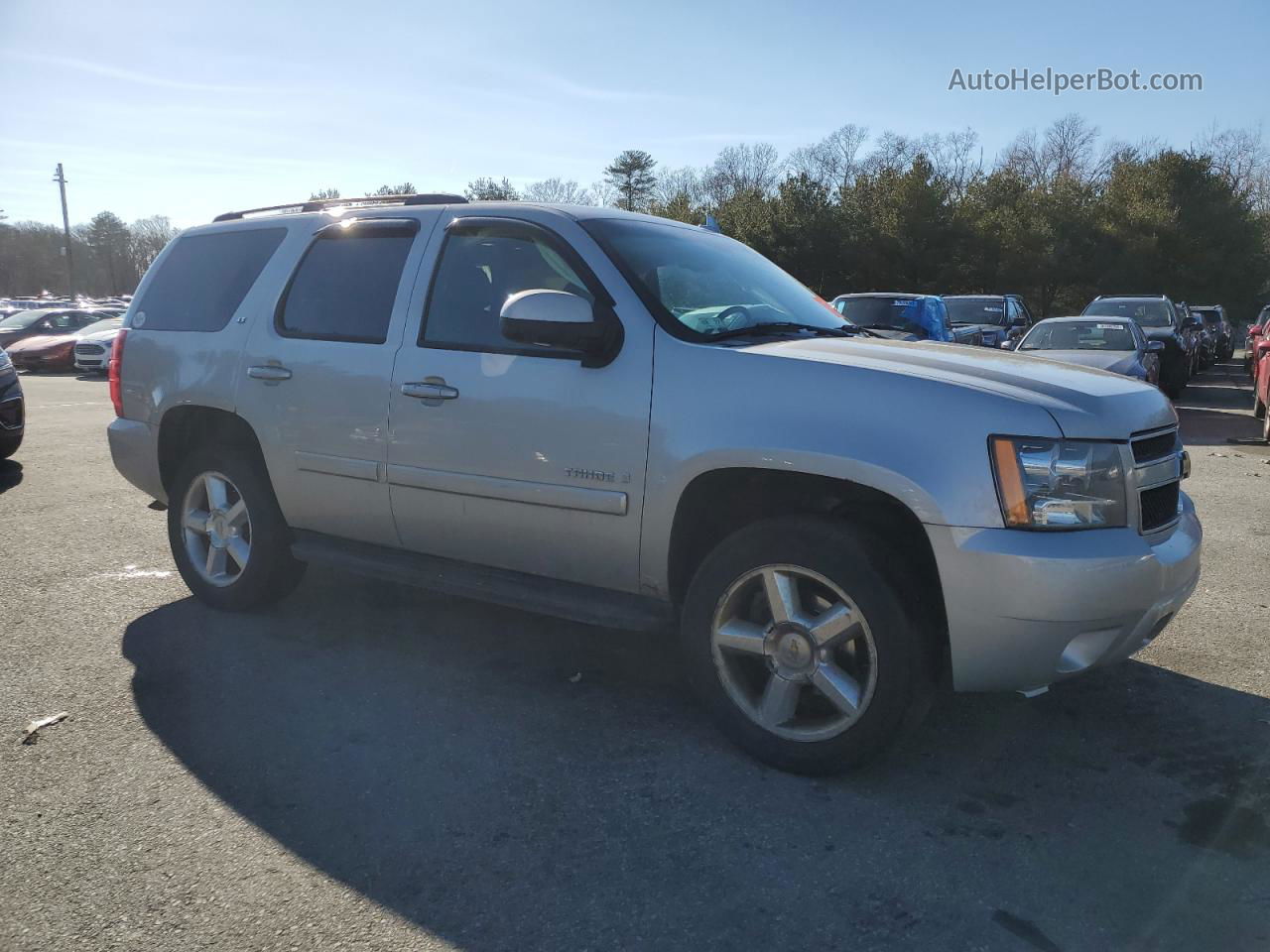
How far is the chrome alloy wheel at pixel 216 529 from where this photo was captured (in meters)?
4.98

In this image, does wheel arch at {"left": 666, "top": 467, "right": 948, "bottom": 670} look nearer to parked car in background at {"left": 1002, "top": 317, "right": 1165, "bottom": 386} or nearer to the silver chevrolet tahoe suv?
the silver chevrolet tahoe suv

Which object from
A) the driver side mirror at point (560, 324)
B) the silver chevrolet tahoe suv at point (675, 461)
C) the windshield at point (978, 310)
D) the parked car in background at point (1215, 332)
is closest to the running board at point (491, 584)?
the silver chevrolet tahoe suv at point (675, 461)

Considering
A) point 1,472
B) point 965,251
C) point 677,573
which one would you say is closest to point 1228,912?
point 677,573

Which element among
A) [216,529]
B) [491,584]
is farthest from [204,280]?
[491,584]

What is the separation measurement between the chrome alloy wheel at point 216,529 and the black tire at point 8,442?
5.16 metres

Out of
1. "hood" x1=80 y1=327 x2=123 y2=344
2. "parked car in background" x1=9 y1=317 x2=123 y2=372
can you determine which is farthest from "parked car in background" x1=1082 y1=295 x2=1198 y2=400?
"parked car in background" x1=9 y1=317 x2=123 y2=372

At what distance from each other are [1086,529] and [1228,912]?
108 centimetres

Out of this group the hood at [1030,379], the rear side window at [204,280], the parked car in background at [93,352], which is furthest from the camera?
the parked car in background at [93,352]

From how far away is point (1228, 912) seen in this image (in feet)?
8.43

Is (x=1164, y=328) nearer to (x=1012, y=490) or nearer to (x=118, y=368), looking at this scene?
(x=1012, y=490)

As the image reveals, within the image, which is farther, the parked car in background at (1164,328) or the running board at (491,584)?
the parked car in background at (1164,328)

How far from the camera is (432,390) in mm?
4066

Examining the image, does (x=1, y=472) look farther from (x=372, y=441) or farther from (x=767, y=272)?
(x=767, y=272)

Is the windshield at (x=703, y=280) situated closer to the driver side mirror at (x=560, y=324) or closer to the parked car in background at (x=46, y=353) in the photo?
the driver side mirror at (x=560, y=324)
